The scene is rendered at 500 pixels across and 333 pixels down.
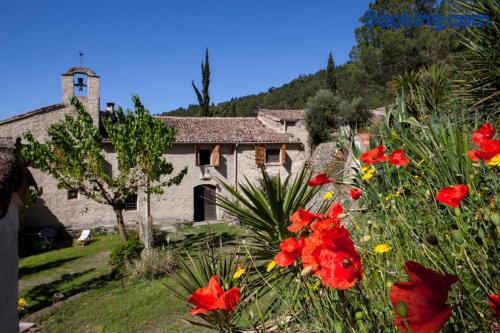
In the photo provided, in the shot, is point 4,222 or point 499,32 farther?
point 499,32

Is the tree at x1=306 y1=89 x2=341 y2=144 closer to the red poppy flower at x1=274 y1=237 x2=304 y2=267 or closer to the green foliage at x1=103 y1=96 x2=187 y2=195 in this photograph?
the green foliage at x1=103 y1=96 x2=187 y2=195

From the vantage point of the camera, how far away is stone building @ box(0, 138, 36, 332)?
3.09 m

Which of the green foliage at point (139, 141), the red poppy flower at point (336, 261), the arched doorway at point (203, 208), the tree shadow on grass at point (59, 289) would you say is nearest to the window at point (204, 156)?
the arched doorway at point (203, 208)

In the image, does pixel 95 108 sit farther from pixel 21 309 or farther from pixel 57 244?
pixel 21 309

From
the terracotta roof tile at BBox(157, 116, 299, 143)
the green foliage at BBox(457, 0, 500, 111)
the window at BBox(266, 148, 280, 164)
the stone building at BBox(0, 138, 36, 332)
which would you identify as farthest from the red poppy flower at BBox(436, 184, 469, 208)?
the window at BBox(266, 148, 280, 164)

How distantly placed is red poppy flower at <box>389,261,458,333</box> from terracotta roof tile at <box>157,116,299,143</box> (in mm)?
18790

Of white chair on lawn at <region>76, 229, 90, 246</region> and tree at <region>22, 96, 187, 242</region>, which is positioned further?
white chair on lawn at <region>76, 229, 90, 246</region>

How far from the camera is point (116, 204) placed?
47.3 feet

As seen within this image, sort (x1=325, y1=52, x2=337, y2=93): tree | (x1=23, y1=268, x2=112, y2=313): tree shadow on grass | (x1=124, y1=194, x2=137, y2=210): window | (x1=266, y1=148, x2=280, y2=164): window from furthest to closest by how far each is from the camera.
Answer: (x1=325, y1=52, x2=337, y2=93): tree, (x1=266, y1=148, x2=280, y2=164): window, (x1=124, y1=194, x2=137, y2=210): window, (x1=23, y1=268, x2=112, y2=313): tree shadow on grass

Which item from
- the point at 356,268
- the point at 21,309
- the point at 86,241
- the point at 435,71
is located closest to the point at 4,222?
the point at 356,268

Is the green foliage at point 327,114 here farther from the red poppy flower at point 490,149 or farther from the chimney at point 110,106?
the red poppy flower at point 490,149

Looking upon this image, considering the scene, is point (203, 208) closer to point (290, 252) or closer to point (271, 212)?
point (271, 212)

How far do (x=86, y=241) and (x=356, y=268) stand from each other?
721 inches

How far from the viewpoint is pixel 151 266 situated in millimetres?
11484
